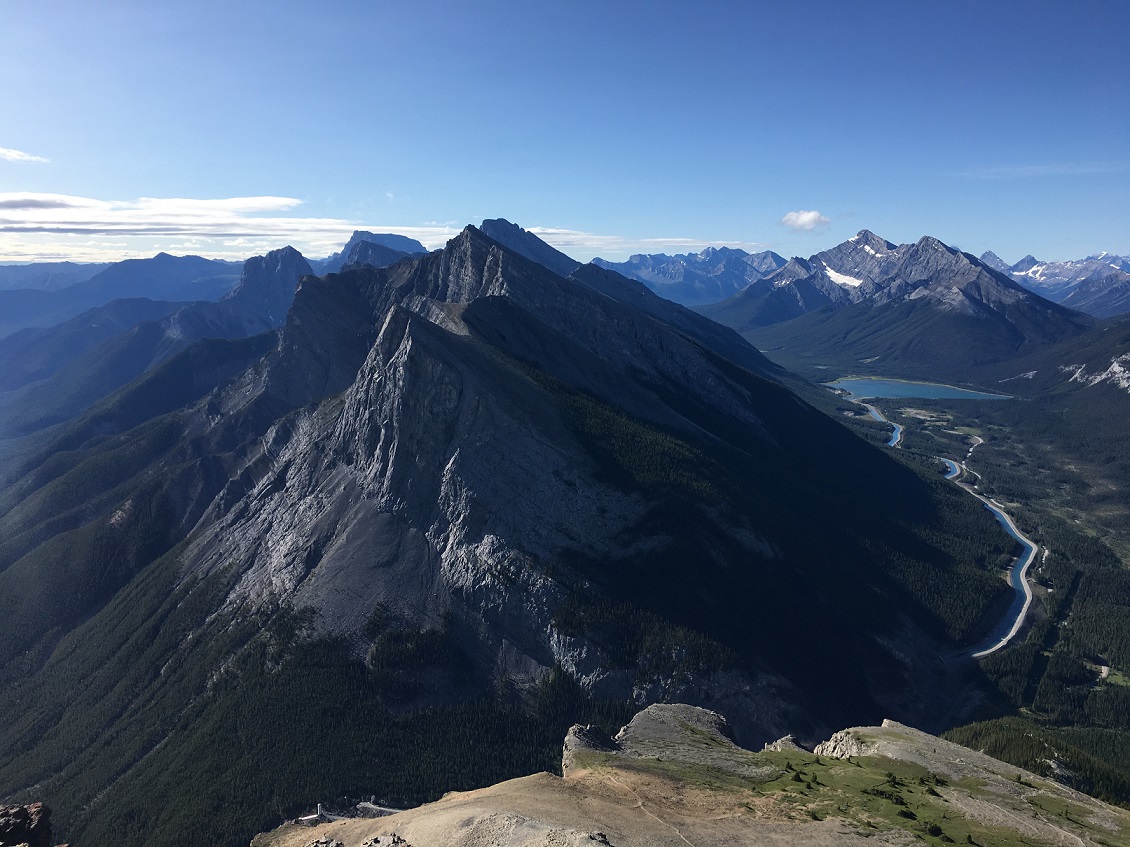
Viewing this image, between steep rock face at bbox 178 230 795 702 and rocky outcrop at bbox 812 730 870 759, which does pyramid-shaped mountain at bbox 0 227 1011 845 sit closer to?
steep rock face at bbox 178 230 795 702

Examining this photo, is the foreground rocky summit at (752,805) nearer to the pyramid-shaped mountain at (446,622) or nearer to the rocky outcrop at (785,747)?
the rocky outcrop at (785,747)

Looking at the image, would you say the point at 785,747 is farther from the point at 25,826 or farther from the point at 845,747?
the point at 25,826

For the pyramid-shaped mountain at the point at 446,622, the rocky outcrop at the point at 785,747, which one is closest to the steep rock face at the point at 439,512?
the pyramid-shaped mountain at the point at 446,622

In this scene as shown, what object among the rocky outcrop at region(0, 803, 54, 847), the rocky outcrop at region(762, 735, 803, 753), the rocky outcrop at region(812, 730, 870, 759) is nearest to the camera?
the rocky outcrop at region(0, 803, 54, 847)

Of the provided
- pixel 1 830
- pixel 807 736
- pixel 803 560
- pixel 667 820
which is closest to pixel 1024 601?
pixel 803 560

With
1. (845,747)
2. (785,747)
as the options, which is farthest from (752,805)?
(785,747)

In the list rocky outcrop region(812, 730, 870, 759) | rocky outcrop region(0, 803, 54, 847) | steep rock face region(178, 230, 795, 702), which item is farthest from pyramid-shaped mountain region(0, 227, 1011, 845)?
rocky outcrop region(0, 803, 54, 847)

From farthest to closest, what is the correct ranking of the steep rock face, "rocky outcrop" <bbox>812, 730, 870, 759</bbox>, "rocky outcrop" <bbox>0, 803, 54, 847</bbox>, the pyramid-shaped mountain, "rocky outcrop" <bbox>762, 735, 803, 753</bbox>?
1. the steep rock face
2. the pyramid-shaped mountain
3. "rocky outcrop" <bbox>762, 735, 803, 753</bbox>
4. "rocky outcrop" <bbox>812, 730, 870, 759</bbox>
5. "rocky outcrop" <bbox>0, 803, 54, 847</bbox>
